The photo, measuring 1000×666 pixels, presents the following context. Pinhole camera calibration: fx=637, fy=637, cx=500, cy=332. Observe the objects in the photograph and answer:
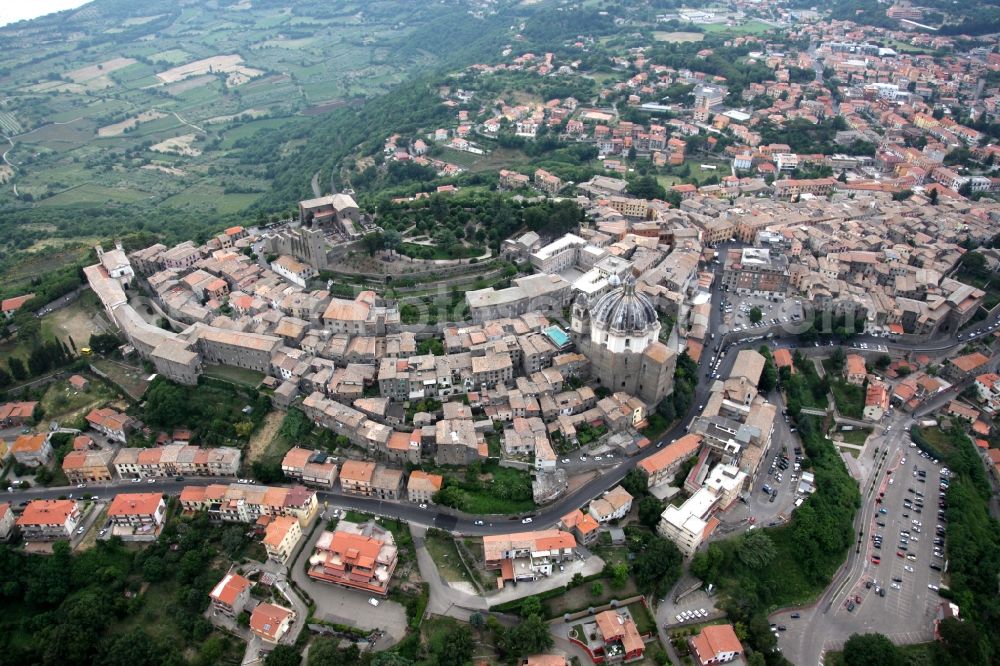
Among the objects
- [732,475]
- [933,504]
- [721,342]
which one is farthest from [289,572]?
[933,504]

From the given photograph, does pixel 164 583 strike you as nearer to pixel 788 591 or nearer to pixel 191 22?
pixel 788 591

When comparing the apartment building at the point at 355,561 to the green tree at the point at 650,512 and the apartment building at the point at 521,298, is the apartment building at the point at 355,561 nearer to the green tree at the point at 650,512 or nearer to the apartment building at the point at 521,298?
the green tree at the point at 650,512

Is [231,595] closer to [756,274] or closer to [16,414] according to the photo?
[16,414]

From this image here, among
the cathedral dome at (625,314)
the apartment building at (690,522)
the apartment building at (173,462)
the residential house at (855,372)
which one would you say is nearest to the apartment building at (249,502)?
the apartment building at (173,462)

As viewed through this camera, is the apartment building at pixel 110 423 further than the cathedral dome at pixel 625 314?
No

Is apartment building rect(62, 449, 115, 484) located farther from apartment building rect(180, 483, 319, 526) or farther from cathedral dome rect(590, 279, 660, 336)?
cathedral dome rect(590, 279, 660, 336)

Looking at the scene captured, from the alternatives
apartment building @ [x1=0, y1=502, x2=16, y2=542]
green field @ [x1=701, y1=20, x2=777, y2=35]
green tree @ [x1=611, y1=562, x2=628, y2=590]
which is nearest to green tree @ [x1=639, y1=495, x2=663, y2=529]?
green tree @ [x1=611, y1=562, x2=628, y2=590]

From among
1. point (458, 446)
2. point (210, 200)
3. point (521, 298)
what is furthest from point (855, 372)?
point (210, 200)
